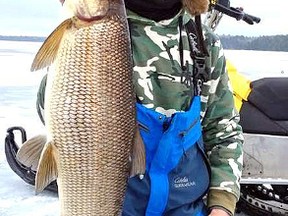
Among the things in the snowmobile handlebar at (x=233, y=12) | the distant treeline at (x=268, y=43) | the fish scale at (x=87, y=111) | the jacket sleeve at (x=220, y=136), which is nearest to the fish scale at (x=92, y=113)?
the fish scale at (x=87, y=111)

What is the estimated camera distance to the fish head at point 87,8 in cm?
176

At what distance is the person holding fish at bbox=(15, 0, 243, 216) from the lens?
89.7 inches

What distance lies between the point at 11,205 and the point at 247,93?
2010mm

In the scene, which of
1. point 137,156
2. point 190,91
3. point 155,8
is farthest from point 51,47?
point 190,91

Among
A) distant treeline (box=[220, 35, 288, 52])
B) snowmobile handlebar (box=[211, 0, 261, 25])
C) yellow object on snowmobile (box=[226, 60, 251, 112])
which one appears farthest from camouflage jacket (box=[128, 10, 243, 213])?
distant treeline (box=[220, 35, 288, 52])

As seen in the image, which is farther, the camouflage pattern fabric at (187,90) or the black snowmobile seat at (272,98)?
the black snowmobile seat at (272,98)

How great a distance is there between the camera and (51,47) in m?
1.79

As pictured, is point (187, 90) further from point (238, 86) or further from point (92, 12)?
point (238, 86)

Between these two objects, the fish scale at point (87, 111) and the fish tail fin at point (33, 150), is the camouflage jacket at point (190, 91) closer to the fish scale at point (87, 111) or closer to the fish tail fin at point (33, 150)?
the fish scale at point (87, 111)

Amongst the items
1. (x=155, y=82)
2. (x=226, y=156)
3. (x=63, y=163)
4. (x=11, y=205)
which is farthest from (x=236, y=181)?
(x=11, y=205)

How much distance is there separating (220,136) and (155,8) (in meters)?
0.63

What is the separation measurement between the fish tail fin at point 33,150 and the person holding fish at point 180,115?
295 mm

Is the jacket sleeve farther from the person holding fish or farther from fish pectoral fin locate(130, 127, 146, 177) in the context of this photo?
fish pectoral fin locate(130, 127, 146, 177)

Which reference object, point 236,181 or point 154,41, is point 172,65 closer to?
point 154,41
